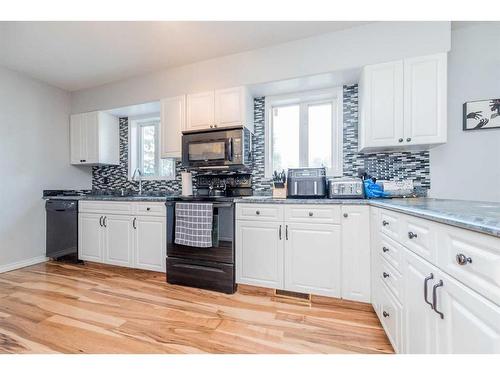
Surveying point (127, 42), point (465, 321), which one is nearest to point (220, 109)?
point (127, 42)

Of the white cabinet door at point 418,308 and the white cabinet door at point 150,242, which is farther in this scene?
the white cabinet door at point 150,242

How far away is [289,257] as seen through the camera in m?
2.01

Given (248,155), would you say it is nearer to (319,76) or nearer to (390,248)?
(319,76)

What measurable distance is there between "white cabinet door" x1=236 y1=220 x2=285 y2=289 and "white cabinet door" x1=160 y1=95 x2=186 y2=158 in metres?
1.33

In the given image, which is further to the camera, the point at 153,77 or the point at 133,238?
the point at 153,77

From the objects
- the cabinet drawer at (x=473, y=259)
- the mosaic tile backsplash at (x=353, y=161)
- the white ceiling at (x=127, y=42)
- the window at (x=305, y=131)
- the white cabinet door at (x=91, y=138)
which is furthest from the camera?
the white cabinet door at (x=91, y=138)

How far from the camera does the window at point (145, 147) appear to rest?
11.3ft

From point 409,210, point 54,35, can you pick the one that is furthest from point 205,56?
point 409,210

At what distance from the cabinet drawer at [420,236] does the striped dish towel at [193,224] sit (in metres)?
1.52

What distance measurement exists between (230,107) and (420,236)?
6.94 ft

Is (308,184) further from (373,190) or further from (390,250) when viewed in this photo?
(390,250)

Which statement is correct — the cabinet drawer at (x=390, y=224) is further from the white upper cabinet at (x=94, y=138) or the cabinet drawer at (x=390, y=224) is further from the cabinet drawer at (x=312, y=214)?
the white upper cabinet at (x=94, y=138)

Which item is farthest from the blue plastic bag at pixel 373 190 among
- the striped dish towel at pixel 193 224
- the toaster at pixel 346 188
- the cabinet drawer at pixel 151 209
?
the cabinet drawer at pixel 151 209
